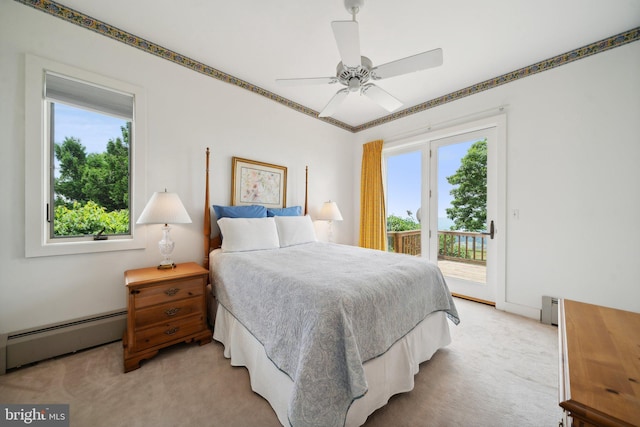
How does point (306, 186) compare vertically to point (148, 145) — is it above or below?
below

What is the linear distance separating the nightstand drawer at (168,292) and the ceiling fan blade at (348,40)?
212cm

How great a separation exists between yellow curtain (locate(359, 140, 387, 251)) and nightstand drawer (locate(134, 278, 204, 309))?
2.81 meters

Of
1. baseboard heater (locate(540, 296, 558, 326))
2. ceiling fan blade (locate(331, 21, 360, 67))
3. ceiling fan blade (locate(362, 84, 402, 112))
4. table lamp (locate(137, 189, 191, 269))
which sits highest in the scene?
ceiling fan blade (locate(331, 21, 360, 67))

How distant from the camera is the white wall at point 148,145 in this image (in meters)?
1.74

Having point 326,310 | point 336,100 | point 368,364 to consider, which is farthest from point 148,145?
point 368,364

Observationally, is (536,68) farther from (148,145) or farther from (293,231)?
(148,145)

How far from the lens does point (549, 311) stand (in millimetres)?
2467

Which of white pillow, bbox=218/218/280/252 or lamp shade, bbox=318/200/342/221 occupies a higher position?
lamp shade, bbox=318/200/342/221

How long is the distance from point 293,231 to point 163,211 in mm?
1373

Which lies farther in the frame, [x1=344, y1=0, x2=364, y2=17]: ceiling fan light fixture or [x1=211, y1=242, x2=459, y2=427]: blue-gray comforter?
[x1=344, y1=0, x2=364, y2=17]: ceiling fan light fixture

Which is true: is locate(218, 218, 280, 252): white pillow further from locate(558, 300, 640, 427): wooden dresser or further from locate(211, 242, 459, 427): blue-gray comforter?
locate(558, 300, 640, 427): wooden dresser

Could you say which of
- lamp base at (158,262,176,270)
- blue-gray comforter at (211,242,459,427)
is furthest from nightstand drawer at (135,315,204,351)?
lamp base at (158,262,176,270)

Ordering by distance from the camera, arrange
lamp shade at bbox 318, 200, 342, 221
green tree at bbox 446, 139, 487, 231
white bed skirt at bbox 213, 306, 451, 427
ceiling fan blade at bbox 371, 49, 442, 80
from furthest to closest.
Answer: lamp shade at bbox 318, 200, 342, 221 < green tree at bbox 446, 139, 487, 231 < ceiling fan blade at bbox 371, 49, 442, 80 < white bed skirt at bbox 213, 306, 451, 427

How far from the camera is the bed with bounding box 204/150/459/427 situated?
3.58 feet
